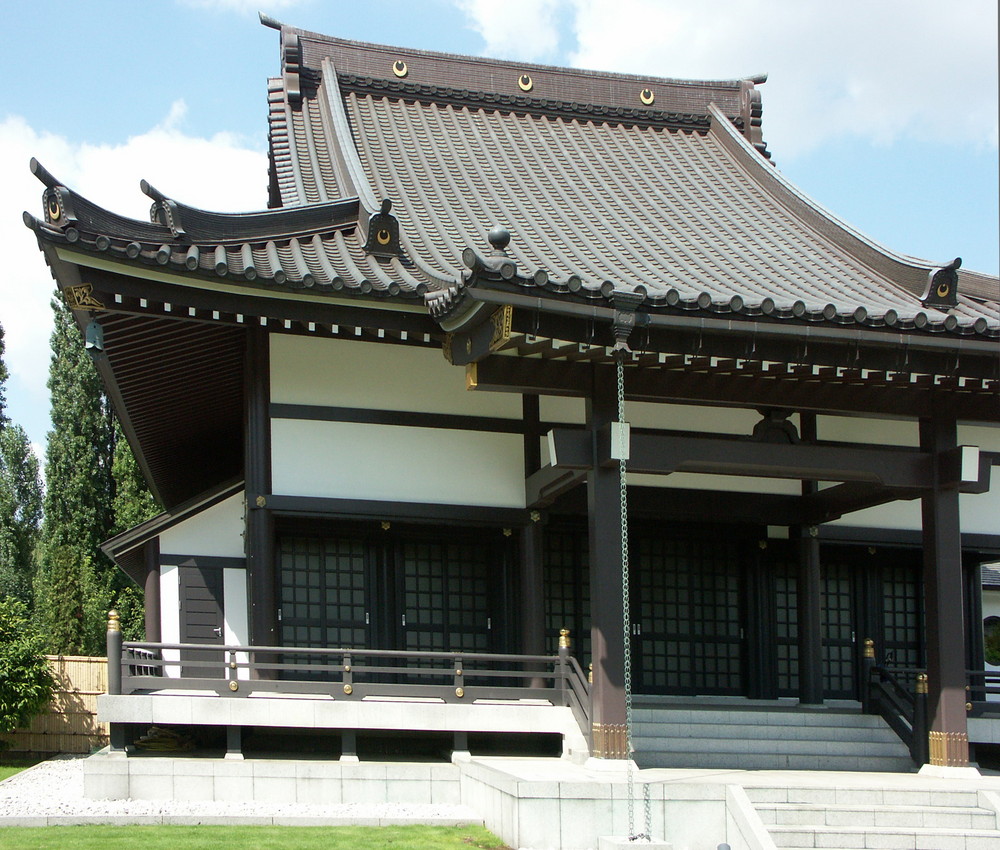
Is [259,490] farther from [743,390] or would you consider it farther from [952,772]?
[952,772]

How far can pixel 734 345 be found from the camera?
Result: 11.4 meters

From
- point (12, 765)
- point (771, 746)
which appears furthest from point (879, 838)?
point (12, 765)

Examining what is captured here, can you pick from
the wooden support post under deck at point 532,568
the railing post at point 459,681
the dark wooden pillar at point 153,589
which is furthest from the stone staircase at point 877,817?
the dark wooden pillar at point 153,589

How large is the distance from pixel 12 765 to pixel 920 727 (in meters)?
12.1

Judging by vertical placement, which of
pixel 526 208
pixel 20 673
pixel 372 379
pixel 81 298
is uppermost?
pixel 526 208

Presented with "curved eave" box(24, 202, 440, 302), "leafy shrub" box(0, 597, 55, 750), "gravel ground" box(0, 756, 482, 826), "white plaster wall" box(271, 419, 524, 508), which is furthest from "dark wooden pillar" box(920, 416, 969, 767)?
"leafy shrub" box(0, 597, 55, 750)

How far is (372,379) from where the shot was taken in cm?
1328

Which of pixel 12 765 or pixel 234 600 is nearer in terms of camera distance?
pixel 234 600

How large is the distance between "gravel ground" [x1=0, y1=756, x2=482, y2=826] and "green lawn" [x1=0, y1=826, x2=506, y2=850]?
16cm

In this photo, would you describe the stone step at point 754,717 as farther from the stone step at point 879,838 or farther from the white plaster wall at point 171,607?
the white plaster wall at point 171,607

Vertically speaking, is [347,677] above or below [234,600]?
below

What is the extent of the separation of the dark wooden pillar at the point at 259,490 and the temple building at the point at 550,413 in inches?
1.4

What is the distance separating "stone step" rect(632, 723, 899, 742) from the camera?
41.4 feet

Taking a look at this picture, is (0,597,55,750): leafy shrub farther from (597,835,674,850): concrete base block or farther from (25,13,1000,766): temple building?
(597,835,674,850): concrete base block
